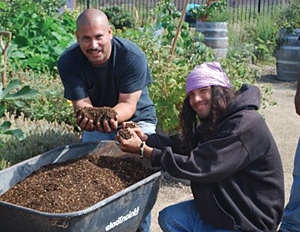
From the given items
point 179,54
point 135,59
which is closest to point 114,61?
point 135,59

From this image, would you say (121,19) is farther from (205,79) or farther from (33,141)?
(205,79)

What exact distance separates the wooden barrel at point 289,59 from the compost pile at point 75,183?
716cm

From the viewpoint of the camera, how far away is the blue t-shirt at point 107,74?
12.1 feet

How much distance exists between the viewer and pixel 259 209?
3.03 metres

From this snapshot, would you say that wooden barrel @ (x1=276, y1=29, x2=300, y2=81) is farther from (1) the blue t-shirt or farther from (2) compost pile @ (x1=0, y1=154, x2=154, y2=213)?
(2) compost pile @ (x1=0, y1=154, x2=154, y2=213)

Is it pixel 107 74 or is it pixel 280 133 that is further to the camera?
pixel 280 133

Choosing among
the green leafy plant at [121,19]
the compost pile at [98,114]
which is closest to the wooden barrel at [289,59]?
the green leafy plant at [121,19]

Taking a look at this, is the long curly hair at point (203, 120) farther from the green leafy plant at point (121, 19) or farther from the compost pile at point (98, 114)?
the green leafy plant at point (121, 19)

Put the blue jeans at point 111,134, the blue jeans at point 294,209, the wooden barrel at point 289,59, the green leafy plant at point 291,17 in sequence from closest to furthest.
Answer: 1. the blue jeans at point 294,209
2. the blue jeans at point 111,134
3. the wooden barrel at point 289,59
4. the green leafy plant at point 291,17

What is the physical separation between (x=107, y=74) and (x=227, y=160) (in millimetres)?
1178

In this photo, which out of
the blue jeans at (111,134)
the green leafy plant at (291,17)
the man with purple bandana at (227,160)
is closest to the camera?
the man with purple bandana at (227,160)

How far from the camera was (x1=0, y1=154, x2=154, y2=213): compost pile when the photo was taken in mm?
2717

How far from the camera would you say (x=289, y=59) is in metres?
9.98

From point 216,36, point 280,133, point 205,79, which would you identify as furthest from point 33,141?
point 216,36
